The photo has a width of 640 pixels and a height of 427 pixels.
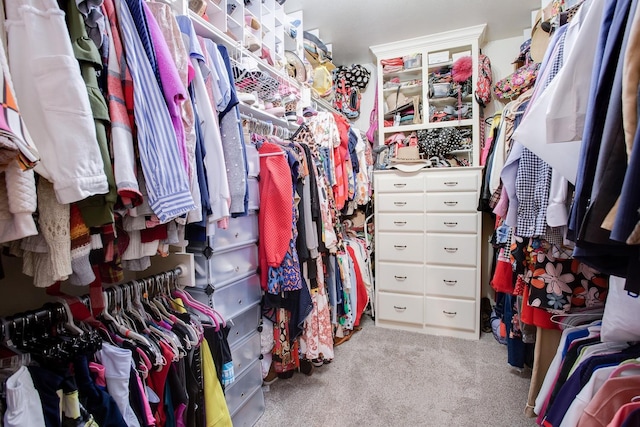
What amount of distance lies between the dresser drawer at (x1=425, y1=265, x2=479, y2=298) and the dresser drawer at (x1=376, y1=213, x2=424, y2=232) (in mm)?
349

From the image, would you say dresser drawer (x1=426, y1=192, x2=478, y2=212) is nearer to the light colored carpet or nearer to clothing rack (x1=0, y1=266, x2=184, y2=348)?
the light colored carpet

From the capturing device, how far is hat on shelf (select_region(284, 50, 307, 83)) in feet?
7.47

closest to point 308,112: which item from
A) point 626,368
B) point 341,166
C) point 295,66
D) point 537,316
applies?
point 295,66

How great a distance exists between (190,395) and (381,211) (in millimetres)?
1994

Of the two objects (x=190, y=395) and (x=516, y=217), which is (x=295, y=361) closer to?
(x=190, y=395)

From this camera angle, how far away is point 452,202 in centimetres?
249

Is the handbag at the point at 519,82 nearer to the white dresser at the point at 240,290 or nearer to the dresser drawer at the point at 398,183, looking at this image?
the dresser drawer at the point at 398,183

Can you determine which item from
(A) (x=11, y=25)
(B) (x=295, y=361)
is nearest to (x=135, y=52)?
(A) (x=11, y=25)

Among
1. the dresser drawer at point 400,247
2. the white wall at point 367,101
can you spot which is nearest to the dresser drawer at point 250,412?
the dresser drawer at point 400,247

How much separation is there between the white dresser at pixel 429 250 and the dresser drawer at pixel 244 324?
4.50 feet

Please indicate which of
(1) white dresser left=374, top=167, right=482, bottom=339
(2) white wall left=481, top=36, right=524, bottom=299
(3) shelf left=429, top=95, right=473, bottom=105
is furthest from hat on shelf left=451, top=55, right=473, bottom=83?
(1) white dresser left=374, top=167, right=482, bottom=339

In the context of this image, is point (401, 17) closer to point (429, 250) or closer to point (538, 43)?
point (538, 43)

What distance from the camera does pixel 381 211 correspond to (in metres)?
2.71

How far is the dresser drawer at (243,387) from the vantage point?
146cm
